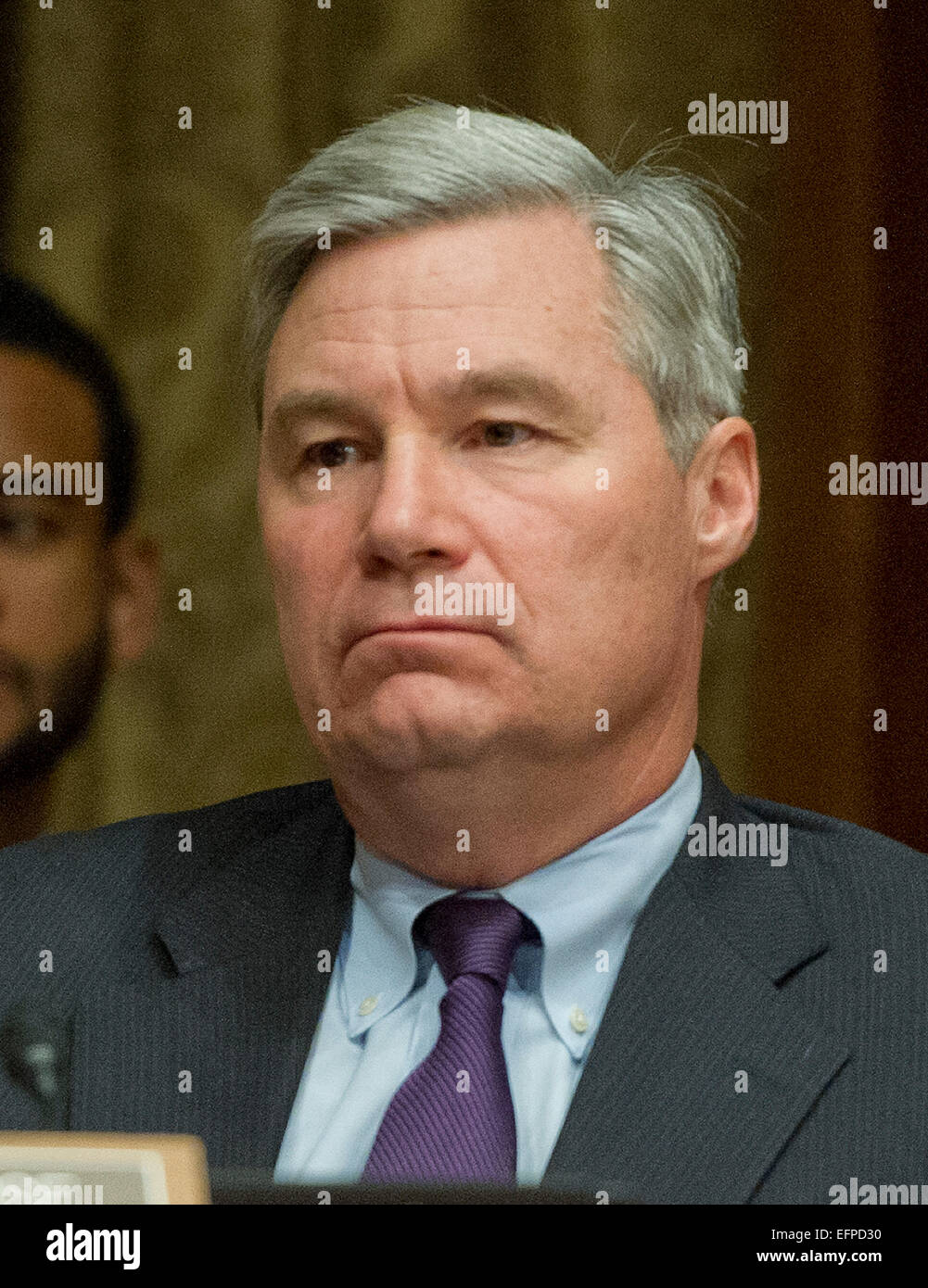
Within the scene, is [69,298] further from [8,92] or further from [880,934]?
[880,934]

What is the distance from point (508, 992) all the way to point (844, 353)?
2.33ft

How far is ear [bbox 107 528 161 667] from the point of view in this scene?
1.82 meters

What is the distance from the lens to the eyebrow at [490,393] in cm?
147

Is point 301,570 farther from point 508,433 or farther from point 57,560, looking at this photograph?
point 57,560

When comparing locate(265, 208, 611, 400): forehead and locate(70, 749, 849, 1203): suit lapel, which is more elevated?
locate(265, 208, 611, 400): forehead

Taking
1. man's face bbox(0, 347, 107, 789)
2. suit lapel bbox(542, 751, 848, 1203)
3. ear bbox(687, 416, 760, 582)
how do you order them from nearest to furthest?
suit lapel bbox(542, 751, 848, 1203)
ear bbox(687, 416, 760, 582)
man's face bbox(0, 347, 107, 789)

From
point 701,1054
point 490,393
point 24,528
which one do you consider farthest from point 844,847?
point 24,528

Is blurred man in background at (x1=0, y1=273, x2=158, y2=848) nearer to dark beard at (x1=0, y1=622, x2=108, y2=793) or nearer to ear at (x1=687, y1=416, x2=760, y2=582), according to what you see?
dark beard at (x1=0, y1=622, x2=108, y2=793)

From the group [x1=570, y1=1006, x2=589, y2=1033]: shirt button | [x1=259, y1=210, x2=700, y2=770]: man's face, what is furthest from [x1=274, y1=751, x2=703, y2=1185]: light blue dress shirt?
[x1=259, y1=210, x2=700, y2=770]: man's face

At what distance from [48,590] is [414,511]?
560mm

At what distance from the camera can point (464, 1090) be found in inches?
55.0

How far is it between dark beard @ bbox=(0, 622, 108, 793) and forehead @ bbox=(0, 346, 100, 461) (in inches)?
7.7

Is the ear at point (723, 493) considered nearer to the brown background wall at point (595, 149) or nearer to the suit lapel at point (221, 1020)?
the brown background wall at point (595, 149)
